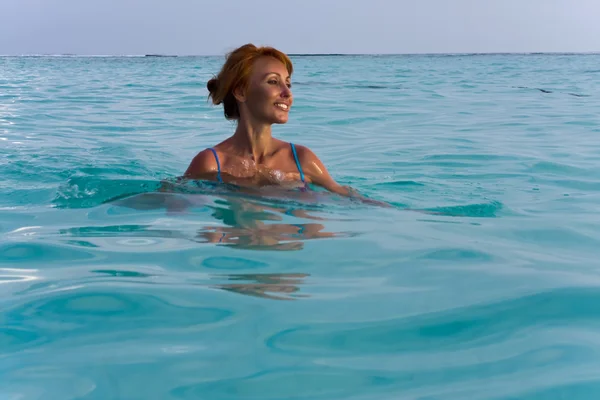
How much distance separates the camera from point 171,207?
414 cm

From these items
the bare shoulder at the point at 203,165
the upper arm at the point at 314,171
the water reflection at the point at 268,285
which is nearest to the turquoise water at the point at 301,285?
the water reflection at the point at 268,285

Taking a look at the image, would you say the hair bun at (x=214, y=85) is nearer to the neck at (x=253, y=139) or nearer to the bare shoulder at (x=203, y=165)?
the neck at (x=253, y=139)

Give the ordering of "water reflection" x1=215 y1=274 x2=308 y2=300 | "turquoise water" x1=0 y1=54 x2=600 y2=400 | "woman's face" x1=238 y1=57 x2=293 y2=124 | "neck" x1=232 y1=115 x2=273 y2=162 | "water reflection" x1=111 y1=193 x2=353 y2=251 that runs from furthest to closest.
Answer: "neck" x1=232 y1=115 x2=273 y2=162
"woman's face" x1=238 y1=57 x2=293 y2=124
"water reflection" x1=111 y1=193 x2=353 y2=251
"water reflection" x1=215 y1=274 x2=308 y2=300
"turquoise water" x1=0 y1=54 x2=600 y2=400

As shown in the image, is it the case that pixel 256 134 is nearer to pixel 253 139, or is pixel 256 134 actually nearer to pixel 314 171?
pixel 253 139

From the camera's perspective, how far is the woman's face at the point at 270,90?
454cm

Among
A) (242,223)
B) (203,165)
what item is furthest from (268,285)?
(203,165)

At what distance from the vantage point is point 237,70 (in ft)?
15.1

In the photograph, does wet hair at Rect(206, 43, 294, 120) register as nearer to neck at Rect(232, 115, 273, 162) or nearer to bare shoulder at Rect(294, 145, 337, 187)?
neck at Rect(232, 115, 273, 162)

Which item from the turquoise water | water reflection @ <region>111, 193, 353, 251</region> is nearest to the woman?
the turquoise water

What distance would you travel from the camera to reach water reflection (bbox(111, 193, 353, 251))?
11.1 feet

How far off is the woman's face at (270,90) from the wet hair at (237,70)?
42mm

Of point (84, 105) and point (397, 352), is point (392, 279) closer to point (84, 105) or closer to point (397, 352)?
point (397, 352)

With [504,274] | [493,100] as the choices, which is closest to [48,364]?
[504,274]

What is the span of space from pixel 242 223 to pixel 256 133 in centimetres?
114
